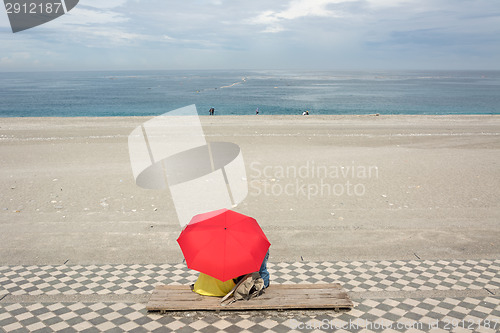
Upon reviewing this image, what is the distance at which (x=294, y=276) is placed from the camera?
24.8 feet

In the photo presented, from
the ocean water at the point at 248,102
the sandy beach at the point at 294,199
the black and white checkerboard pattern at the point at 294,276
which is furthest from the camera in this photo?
the ocean water at the point at 248,102

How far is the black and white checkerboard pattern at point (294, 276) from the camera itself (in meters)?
7.05

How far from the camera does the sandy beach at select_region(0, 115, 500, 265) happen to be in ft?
29.7

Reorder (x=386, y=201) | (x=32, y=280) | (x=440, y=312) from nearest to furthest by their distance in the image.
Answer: (x=440, y=312)
(x=32, y=280)
(x=386, y=201)

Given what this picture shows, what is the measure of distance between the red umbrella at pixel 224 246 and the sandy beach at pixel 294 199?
279cm

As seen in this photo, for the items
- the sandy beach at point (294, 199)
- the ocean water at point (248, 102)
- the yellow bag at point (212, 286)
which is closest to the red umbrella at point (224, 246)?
the yellow bag at point (212, 286)

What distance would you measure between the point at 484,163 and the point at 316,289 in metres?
13.6

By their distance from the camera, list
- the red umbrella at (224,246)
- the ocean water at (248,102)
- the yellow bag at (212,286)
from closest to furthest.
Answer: the red umbrella at (224,246), the yellow bag at (212,286), the ocean water at (248,102)

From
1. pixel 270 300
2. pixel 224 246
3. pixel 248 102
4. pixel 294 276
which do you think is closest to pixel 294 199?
pixel 294 276

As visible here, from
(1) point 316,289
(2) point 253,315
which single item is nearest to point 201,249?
(2) point 253,315

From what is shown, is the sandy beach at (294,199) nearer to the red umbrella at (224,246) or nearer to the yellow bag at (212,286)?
the yellow bag at (212,286)

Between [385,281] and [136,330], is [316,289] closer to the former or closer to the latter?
[385,281]

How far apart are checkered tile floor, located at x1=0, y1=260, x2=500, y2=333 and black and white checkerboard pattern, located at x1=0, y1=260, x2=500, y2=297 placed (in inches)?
0.6

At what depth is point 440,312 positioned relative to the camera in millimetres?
6148
